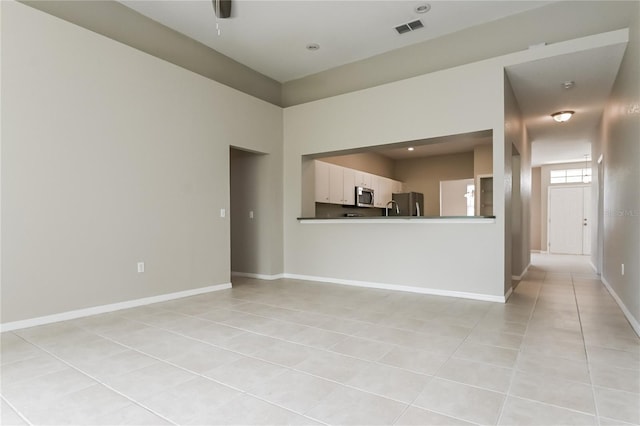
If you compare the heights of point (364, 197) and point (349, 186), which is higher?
point (349, 186)

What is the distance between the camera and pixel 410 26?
4379mm

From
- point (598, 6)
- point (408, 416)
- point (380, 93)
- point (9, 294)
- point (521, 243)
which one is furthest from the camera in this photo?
point (521, 243)

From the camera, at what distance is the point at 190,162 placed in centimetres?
445

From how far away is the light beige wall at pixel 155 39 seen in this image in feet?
11.7

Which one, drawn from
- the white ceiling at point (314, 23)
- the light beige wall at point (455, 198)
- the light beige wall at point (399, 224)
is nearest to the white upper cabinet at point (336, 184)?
the light beige wall at point (399, 224)

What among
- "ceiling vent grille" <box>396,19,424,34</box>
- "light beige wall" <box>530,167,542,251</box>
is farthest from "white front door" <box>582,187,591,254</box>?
"ceiling vent grille" <box>396,19,424,34</box>

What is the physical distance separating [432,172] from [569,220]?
15.2ft

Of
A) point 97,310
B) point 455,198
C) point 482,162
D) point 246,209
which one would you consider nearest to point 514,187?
point 482,162

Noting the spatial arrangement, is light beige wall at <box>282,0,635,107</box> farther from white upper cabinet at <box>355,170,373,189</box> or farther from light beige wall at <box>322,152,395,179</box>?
white upper cabinet at <box>355,170,373,189</box>

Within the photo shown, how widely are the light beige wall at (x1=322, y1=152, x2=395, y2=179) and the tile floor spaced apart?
429 cm

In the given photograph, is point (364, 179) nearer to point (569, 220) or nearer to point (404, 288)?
point (404, 288)

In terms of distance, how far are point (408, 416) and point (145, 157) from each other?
3720 mm

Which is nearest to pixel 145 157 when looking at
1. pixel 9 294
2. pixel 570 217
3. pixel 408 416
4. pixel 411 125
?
pixel 9 294

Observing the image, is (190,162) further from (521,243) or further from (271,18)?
(521,243)
